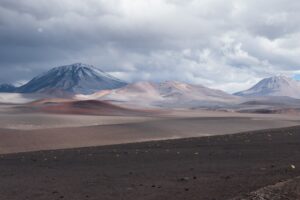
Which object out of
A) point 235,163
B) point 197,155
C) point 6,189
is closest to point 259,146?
point 197,155

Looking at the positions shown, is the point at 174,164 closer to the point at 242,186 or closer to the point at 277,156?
the point at 277,156

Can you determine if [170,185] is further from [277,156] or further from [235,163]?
[277,156]

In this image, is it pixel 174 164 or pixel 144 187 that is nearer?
pixel 144 187

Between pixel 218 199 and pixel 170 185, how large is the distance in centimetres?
317

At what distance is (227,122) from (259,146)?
34.3 metres

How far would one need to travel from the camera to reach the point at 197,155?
2564 centimetres

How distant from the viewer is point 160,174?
19.2 m

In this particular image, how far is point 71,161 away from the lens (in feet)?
83.3

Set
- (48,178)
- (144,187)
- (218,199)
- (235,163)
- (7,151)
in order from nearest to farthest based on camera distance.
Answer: (218,199) → (144,187) → (48,178) → (235,163) → (7,151)

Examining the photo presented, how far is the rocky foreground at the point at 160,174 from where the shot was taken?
14.6 metres

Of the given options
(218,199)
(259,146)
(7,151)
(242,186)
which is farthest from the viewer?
(7,151)

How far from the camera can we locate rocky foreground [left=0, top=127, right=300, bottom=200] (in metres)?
14.6

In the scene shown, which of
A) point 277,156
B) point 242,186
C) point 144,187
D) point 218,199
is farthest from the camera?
point 277,156

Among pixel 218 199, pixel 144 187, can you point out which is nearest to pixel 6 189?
pixel 144 187
